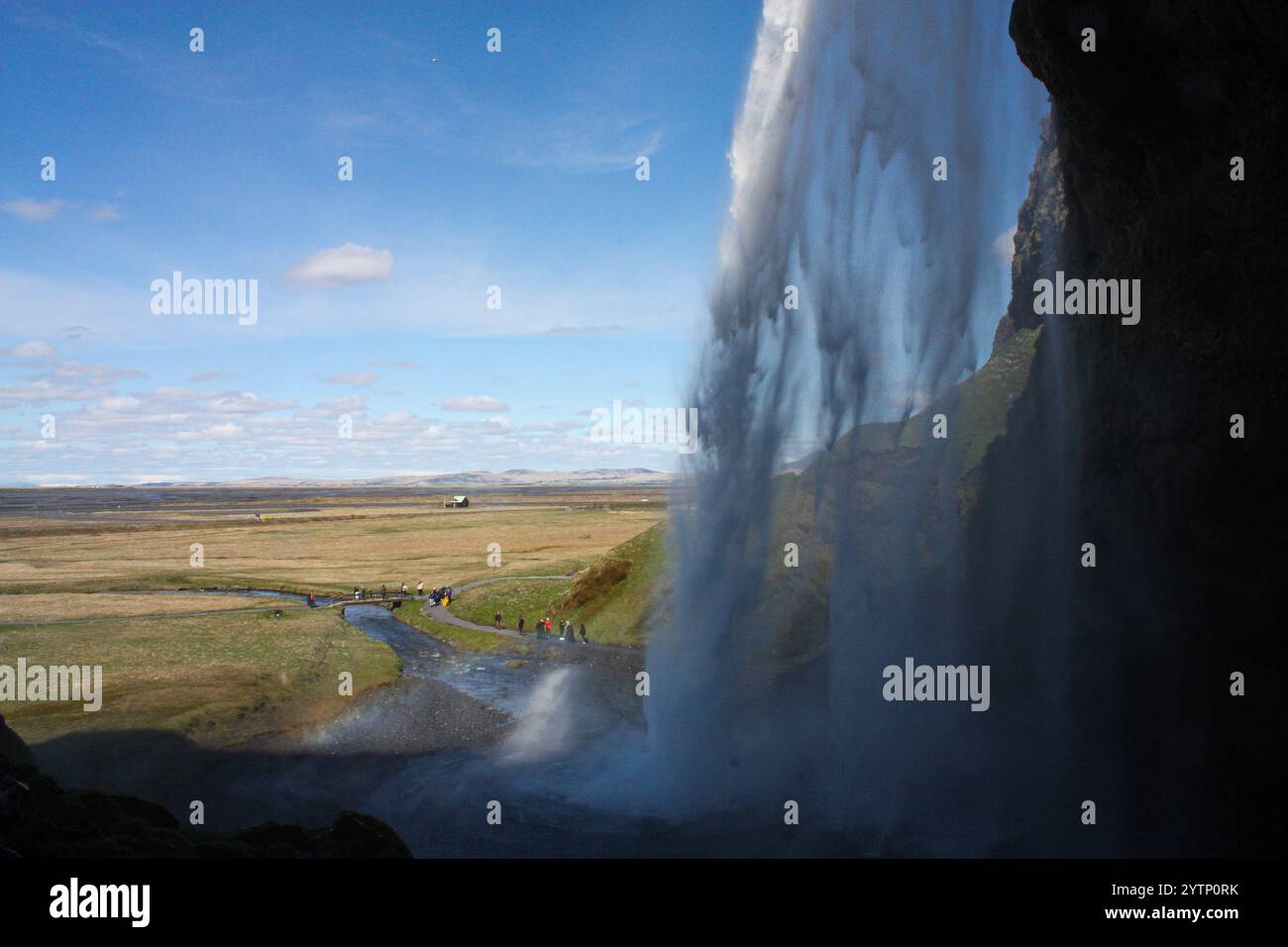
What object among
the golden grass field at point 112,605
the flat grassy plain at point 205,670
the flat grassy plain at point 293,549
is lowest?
the flat grassy plain at point 205,670

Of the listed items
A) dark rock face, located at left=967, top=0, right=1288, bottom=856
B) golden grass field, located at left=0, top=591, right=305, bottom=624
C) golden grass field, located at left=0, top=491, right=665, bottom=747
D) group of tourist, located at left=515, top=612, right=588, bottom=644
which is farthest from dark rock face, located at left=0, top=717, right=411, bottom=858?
golden grass field, located at left=0, top=591, right=305, bottom=624

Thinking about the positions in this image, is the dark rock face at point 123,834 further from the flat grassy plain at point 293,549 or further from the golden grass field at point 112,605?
the flat grassy plain at point 293,549

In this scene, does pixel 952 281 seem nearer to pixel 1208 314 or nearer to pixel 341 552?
pixel 1208 314

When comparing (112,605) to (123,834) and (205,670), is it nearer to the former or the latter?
(205,670)

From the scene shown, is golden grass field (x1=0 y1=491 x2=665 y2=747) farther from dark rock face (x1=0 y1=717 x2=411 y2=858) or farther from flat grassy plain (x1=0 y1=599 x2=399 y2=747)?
dark rock face (x1=0 y1=717 x2=411 y2=858)

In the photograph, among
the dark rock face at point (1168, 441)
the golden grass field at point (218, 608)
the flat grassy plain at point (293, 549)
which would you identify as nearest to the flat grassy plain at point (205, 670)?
the golden grass field at point (218, 608)
